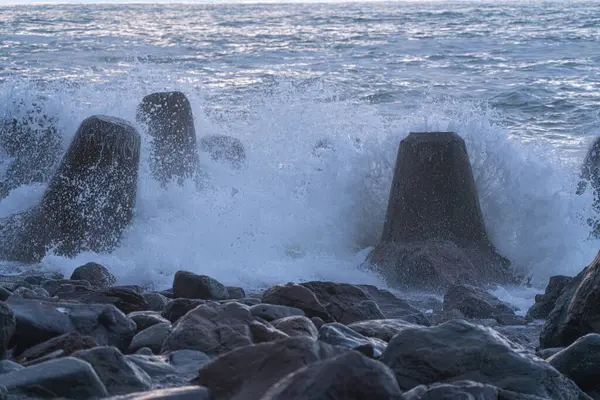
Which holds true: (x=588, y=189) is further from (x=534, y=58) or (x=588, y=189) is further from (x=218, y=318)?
(x=534, y=58)

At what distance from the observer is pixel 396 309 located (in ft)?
16.3

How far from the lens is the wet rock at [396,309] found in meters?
4.69

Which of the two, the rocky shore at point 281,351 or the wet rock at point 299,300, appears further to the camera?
the wet rock at point 299,300

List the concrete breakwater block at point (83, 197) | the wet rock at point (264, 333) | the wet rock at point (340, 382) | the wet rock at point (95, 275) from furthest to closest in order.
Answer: the concrete breakwater block at point (83, 197), the wet rock at point (95, 275), the wet rock at point (264, 333), the wet rock at point (340, 382)

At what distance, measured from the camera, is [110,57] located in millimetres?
21406

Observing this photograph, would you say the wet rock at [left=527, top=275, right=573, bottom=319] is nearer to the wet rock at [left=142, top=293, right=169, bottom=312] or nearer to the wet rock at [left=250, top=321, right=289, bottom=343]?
the wet rock at [left=142, top=293, right=169, bottom=312]

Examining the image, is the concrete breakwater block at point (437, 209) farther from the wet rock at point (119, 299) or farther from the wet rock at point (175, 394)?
the wet rock at point (175, 394)

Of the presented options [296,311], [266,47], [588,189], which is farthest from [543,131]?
[266,47]

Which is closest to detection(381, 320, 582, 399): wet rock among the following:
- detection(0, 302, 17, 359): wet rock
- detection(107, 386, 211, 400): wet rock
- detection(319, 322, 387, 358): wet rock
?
detection(319, 322, 387, 358): wet rock

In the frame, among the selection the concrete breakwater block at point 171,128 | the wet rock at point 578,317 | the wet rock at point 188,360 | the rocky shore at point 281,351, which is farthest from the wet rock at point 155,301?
the concrete breakwater block at point 171,128

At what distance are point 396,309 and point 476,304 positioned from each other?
27.6 inches

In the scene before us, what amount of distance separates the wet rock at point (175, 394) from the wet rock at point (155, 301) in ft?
7.47

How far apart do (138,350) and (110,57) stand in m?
19.1

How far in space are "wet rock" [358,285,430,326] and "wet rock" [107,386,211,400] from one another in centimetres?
243
